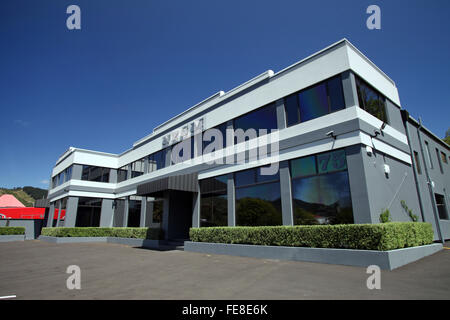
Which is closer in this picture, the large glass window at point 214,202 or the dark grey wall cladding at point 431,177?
the dark grey wall cladding at point 431,177

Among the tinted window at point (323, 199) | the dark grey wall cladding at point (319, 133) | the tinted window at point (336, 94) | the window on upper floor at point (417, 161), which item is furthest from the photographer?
the window on upper floor at point (417, 161)

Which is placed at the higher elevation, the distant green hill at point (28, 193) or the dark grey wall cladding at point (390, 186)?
the distant green hill at point (28, 193)

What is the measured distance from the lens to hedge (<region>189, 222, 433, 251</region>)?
26.1 ft

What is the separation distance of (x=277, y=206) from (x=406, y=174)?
651 cm

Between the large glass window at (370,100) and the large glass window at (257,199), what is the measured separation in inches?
190

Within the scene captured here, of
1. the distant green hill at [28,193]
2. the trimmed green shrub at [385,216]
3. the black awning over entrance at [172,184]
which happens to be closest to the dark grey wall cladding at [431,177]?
the trimmed green shrub at [385,216]

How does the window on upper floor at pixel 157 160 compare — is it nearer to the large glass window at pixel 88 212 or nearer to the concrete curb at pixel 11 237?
the large glass window at pixel 88 212

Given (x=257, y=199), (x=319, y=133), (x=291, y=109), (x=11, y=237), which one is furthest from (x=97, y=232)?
(x=319, y=133)

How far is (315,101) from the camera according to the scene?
11719 mm

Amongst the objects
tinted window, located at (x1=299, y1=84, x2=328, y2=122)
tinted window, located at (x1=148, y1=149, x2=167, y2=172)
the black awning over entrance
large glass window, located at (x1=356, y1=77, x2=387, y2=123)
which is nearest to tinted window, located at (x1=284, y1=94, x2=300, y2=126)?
tinted window, located at (x1=299, y1=84, x2=328, y2=122)

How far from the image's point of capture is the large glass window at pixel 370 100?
11086mm
